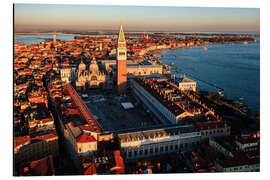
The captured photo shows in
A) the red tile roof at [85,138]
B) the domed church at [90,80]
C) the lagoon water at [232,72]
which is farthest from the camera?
the domed church at [90,80]

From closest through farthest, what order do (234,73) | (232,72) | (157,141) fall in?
(157,141) < (234,73) < (232,72)

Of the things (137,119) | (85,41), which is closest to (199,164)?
(137,119)

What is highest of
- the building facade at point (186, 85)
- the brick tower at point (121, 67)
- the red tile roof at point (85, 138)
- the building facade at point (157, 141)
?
the brick tower at point (121, 67)

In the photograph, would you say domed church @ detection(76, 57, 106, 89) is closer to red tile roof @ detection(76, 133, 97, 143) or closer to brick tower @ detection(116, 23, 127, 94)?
brick tower @ detection(116, 23, 127, 94)

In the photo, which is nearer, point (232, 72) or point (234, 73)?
point (234, 73)

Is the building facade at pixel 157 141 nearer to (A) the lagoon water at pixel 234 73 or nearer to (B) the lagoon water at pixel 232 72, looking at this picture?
(A) the lagoon water at pixel 234 73

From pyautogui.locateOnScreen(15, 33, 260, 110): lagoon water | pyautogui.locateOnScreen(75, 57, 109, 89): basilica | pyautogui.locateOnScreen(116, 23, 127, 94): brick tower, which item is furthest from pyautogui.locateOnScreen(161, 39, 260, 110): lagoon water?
pyautogui.locateOnScreen(75, 57, 109, 89): basilica

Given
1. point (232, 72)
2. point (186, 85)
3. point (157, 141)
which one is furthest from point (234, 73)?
point (157, 141)

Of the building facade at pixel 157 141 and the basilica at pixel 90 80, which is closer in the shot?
the building facade at pixel 157 141

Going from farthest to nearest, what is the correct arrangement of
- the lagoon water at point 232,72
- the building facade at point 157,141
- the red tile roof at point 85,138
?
the lagoon water at point 232,72
the building facade at point 157,141
the red tile roof at point 85,138

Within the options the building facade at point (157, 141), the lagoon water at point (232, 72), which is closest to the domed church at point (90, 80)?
the lagoon water at point (232, 72)

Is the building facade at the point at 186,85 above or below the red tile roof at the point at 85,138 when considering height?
above

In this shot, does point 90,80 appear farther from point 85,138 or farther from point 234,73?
point 234,73
